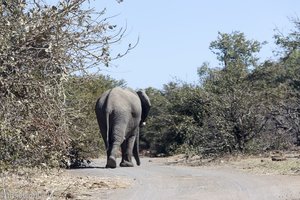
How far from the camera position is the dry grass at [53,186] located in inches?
477

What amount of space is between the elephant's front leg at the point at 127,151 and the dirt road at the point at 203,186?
148 inches

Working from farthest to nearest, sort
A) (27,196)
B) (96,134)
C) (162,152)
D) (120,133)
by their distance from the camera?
(162,152), (96,134), (120,133), (27,196)

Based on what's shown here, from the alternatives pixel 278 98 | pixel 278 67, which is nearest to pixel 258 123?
pixel 278 98

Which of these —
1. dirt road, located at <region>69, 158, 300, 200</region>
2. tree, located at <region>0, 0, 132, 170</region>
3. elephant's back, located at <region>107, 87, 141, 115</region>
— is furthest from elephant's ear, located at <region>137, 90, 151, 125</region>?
tree, located at <region>0, 0, 132, 170</region>

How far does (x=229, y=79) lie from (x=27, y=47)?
59.8 ft

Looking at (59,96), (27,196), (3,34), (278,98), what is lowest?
(27,196)

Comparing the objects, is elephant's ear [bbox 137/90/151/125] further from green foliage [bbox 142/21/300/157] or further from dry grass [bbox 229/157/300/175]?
dry grass [bbox 229/157/300/175]

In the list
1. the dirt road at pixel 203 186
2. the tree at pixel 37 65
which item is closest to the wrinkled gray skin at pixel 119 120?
the dirt road at pixel 203 186

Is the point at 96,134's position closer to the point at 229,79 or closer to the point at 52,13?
the point at 229,79

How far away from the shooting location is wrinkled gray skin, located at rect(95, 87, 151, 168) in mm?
22688

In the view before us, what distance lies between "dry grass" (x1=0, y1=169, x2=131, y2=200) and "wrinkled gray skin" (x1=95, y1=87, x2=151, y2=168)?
5809 millimetres

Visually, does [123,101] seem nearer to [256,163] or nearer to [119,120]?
[119,120]

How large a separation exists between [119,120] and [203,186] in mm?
8054

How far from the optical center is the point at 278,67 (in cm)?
3709
